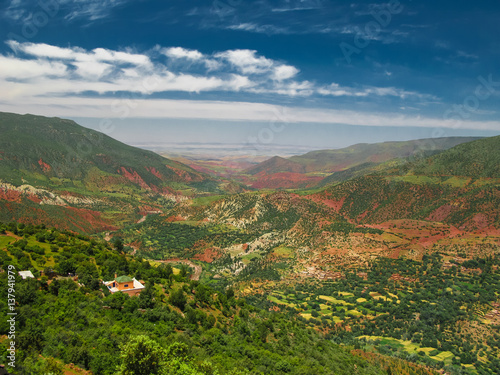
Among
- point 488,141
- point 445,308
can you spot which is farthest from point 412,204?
point 445,308

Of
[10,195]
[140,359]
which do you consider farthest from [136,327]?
[10,195]

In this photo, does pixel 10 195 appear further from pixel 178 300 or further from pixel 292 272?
pixel 178 300

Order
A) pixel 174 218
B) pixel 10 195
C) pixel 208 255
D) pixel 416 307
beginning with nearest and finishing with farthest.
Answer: pixel 416 307 < pixel 208 255 < pixel 10 195 < pixel 174 218

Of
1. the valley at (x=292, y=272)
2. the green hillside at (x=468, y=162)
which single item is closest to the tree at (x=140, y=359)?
the valley at (x=292, y=272)

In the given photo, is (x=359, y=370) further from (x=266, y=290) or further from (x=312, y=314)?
(x=266, y=290)

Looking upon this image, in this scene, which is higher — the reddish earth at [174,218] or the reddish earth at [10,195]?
the reddish earth at [10,195]

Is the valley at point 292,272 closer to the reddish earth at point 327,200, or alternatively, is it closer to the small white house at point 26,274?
the reddish earth at point 327,200

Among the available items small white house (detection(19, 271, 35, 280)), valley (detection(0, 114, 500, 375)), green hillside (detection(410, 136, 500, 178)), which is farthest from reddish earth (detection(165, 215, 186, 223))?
green hillside (detection(410, 136, 500, 178))

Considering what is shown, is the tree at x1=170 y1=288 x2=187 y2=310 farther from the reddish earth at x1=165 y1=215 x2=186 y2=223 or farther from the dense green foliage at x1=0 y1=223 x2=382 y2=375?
the reddish earth at x1=165 y1=215 x2=186 y2=223
